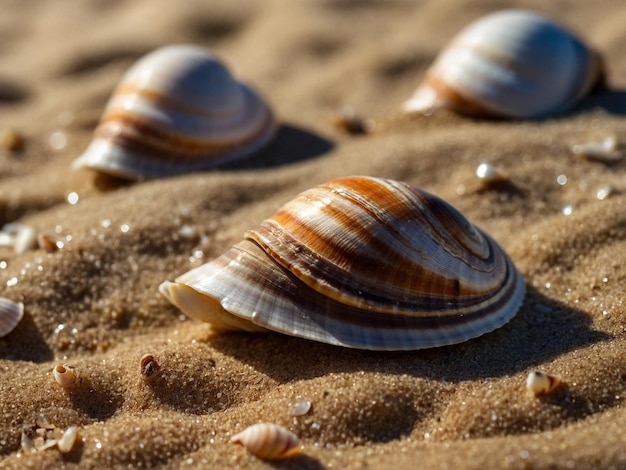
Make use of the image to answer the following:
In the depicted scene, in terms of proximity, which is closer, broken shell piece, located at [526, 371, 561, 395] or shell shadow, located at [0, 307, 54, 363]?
broken shell piece, located at [526, 371, 561, 395]

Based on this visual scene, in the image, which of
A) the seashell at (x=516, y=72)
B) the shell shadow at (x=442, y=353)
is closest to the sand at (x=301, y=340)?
the shell shadow at (x=442, y=353)

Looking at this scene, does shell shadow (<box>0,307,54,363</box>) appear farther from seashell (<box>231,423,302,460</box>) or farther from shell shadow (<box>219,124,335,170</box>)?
shell shadow (<box>219,124,335,170</box>)

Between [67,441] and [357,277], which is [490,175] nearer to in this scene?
[357,277]

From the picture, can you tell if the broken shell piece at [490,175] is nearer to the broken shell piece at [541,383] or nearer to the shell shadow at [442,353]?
the shell shadow at [442,353]

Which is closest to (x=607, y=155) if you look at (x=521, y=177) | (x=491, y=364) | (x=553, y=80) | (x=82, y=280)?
(x=521, y=177)

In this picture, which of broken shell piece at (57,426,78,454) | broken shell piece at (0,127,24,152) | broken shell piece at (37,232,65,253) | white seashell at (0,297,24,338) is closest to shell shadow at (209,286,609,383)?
broken shell piece at (57,426,78,454)

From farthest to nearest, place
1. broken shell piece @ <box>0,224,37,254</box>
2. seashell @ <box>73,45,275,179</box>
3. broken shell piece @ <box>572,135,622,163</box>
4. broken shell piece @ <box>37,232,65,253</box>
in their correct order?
seashell @ <box>73,45,275,179</box> → broken shell piece @ <box>572,135,622,163</box> → broken shell piece @ <box>0,224,37,254</box> → broken shell piece @ <box>37,232,65,253</box>

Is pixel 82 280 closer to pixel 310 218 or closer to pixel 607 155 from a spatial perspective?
pixel 310 218
